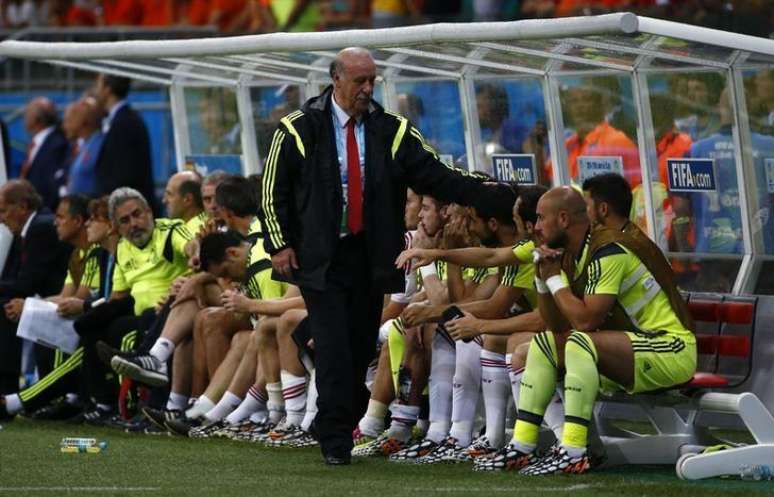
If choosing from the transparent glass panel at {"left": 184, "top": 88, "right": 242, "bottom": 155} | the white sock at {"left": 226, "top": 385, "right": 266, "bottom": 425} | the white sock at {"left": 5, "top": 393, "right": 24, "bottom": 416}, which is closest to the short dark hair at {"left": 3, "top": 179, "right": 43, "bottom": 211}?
the white sock at {"left": 5, "top": 393, "right": 24, "bottom": 416}

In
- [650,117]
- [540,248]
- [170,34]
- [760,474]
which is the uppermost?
[170,34]

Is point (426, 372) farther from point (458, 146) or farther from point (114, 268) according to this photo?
point (114, 268)

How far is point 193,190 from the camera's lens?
13523mm

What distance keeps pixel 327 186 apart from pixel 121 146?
766 cm

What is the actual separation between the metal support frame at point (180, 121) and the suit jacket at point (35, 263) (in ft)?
5.27

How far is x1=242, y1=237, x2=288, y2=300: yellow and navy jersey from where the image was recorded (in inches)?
469

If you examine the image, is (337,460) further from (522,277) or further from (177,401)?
(177,401)

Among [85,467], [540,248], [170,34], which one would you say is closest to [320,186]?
[540,248]

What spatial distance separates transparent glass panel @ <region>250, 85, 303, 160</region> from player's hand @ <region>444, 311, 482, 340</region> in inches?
178

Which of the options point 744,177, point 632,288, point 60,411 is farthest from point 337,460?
point 60,411

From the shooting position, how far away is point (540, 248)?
934 cm

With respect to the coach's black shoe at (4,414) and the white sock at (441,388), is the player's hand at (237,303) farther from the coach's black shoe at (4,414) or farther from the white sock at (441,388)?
the coach's black shoe at (4,414)

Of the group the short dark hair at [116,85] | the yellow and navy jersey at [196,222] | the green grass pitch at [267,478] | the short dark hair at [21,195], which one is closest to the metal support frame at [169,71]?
the short dark hair at [21,195]

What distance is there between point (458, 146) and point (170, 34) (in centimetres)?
763
